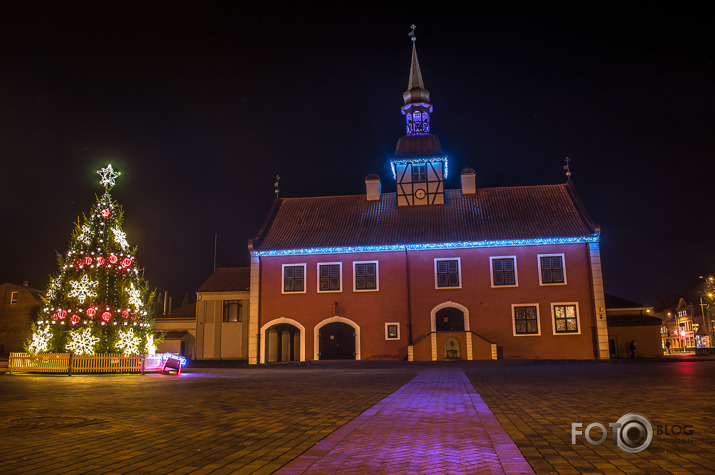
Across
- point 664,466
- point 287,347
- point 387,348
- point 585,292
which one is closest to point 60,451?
point 664,466

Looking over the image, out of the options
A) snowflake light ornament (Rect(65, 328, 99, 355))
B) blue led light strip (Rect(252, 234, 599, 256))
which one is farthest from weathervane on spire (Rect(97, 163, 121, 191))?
blue led light strip (Rect(252, 234, 599, 256))

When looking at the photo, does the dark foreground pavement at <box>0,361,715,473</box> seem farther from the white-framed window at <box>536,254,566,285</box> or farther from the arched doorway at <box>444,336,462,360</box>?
the white-framed window at <box>536,254,566,285</box>

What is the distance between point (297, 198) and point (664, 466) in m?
36.5

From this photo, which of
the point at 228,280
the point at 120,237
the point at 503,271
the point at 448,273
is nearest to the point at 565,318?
the point at 503,271

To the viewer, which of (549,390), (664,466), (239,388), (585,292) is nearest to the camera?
(664,466)

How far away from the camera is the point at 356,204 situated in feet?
128

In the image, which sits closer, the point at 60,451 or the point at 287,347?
the point at 60,451

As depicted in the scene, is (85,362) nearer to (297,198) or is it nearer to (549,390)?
(549,390)

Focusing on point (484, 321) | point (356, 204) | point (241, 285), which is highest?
point (356, 204)

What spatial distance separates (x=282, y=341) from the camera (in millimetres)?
37938

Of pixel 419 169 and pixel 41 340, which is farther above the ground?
pixel 419 169

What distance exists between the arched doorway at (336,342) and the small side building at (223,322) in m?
11.7

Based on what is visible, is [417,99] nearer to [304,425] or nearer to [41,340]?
[41,340]

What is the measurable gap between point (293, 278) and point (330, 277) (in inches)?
93.7
